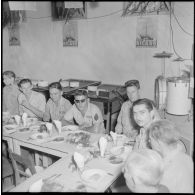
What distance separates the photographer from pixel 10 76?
5.05m

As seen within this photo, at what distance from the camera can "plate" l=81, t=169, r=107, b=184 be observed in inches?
91.7

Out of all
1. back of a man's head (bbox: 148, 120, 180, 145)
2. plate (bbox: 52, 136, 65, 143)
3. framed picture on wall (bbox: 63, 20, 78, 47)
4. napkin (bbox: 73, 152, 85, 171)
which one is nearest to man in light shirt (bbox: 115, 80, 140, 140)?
plate (bbox: 52, 136, 65, 143)

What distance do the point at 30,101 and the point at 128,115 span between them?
1.93 metres

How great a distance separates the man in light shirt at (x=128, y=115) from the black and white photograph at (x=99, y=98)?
2cm

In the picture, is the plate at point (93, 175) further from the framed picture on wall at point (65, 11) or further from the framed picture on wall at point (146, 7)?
the framed picture on wall at point (65, 11)

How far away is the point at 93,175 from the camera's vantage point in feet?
7.91

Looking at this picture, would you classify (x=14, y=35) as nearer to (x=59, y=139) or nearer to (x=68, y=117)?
(x=68, y=117)

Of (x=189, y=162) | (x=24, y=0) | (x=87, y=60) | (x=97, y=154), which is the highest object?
(x=24, y=0)

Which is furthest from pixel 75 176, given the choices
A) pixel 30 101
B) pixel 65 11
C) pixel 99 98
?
pixel 65 11

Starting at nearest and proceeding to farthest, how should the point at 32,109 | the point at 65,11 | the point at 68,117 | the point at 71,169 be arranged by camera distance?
the point at 71,169, the point at 68,117, the point at 32,109, the point at 65,11

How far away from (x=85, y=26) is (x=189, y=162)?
4701 mm

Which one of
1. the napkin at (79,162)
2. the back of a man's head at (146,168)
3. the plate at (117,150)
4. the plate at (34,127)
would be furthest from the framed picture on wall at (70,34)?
the back of a man's head at (146,168)

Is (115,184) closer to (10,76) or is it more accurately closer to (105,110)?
(105,110)

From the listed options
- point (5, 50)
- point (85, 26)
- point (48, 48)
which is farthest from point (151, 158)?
point (5, 50)
